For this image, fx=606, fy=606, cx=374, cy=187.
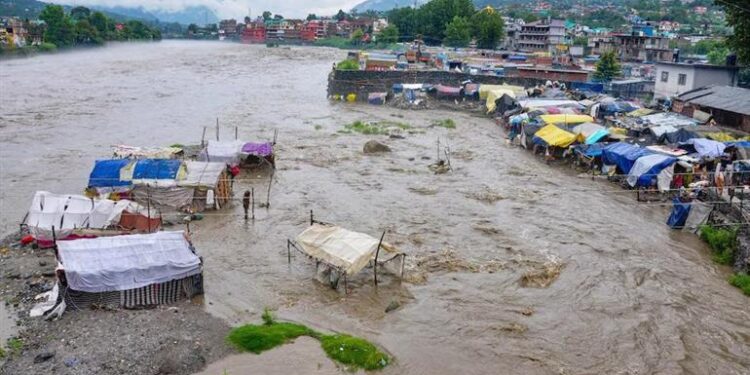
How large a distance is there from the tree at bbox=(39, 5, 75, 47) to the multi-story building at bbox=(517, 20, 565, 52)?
67078 millimetres

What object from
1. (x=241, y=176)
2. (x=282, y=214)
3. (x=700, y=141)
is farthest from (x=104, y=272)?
(x=700, y=141)

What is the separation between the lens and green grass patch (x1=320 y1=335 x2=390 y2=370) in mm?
11148

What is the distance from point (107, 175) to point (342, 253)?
28.9ft

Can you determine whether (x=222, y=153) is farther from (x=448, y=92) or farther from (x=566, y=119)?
(x=448, y=92)

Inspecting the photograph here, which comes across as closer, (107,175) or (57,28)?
(107,175)

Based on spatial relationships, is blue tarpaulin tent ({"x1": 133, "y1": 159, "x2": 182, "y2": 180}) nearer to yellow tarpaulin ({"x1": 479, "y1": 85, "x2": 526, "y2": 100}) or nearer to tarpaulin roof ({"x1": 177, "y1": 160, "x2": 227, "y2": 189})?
tarpaulin roof ({"x1": 177, "y1": 160, "x2": 227, "y2": 189})

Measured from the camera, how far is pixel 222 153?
22547mm

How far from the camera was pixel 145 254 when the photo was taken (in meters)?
12.8

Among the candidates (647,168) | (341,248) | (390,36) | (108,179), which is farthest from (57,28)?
(341,248)

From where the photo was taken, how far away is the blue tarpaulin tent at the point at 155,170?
60.0 feet

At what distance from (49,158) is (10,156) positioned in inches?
66.8

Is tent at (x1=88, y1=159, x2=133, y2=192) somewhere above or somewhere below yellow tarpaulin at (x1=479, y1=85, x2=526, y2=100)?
below

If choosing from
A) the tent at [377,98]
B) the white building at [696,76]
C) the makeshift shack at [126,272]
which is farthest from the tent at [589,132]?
the tent at [377,98]

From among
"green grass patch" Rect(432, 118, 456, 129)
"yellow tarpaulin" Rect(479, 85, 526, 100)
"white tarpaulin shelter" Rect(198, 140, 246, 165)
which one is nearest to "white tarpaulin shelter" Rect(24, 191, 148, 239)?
"white tarpaulin shelter" Rect(198, 140, 246, 165)
